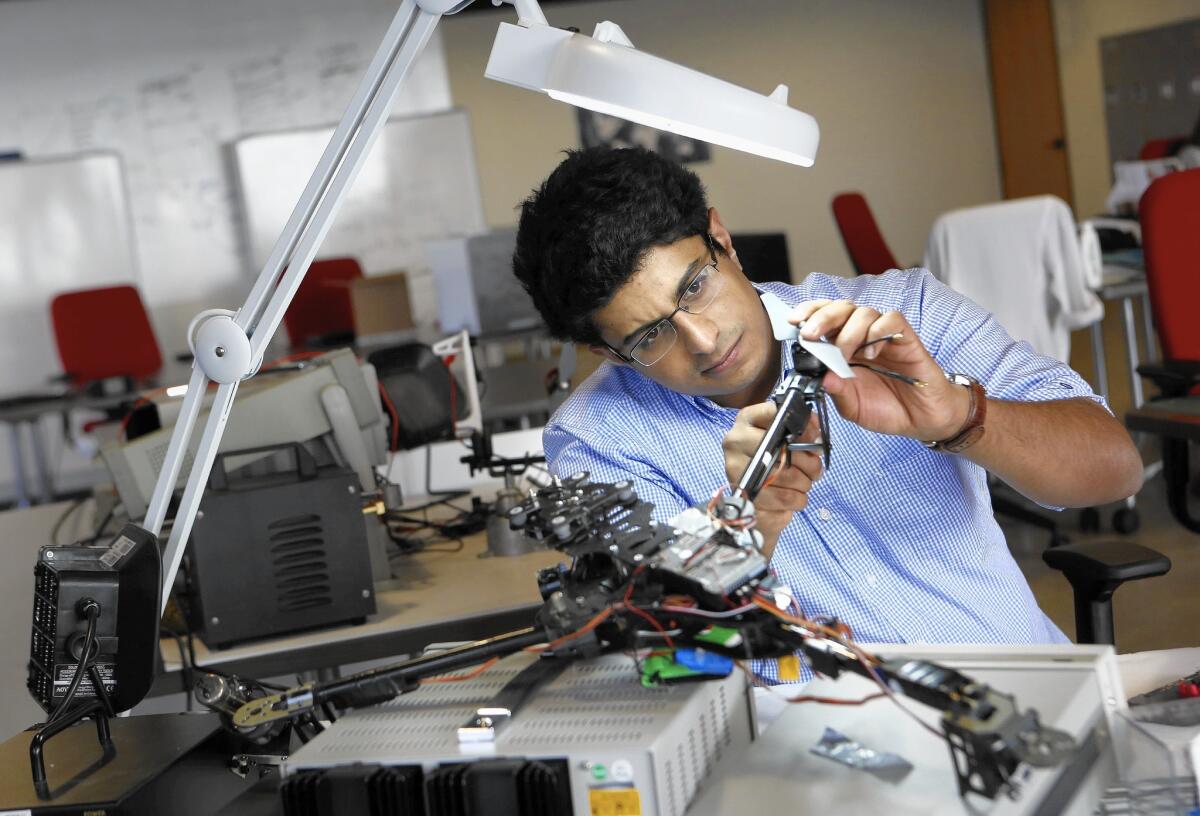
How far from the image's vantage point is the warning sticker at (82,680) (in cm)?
122

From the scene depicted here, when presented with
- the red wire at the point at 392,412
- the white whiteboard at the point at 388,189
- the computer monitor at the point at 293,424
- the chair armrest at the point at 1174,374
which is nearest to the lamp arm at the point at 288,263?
the computer monitor at the point at 293,424

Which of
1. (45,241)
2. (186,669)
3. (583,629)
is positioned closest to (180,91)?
(45,241)

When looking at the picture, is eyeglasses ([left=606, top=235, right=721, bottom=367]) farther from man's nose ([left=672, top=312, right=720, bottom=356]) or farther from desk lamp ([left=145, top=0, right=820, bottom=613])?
desk lamp ([left=145, top=0, right=820, bottom=613])

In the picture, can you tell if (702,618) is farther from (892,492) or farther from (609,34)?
(892,492)

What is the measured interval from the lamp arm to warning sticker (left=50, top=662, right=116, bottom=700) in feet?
0.41

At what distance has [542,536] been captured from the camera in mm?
1027

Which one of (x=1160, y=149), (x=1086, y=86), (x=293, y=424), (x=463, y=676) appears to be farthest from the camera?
(x=1086, y=86)

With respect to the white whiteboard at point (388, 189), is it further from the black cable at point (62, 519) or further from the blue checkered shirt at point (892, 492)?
the blue checkered shirt at point (892, 492)

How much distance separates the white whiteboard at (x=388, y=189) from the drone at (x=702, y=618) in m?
6.79

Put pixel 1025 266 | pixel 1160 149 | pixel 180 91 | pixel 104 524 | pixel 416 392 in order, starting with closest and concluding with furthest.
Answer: pixel 104 524 → pixel 416 392 → pixel 1025 266 → pixel 1160 149 → pixel 180 91

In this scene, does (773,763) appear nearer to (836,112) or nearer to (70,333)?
(70,333)

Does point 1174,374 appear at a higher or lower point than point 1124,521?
higher

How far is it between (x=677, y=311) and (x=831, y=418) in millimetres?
267

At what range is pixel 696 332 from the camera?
1.43 m
